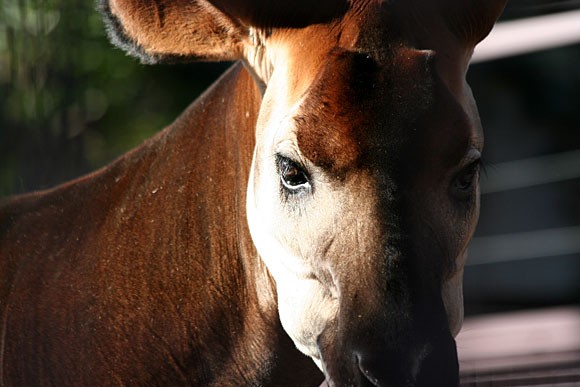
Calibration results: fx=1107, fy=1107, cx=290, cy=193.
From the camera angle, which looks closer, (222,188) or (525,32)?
(222,188)

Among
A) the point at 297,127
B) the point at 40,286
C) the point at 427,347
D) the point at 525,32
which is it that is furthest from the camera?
the point at 525,32

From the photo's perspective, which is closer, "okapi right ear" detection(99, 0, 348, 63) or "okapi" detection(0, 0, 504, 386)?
"okapi" detection(0, 0, 504, 386)

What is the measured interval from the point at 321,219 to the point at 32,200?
1.19m

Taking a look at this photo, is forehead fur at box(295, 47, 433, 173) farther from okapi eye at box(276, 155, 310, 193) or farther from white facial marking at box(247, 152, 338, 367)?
white facial marking at box(247, 152, 338, 367)

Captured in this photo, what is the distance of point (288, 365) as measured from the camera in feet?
8.48

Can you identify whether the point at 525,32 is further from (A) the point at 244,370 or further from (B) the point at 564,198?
(A) the point at 244,370

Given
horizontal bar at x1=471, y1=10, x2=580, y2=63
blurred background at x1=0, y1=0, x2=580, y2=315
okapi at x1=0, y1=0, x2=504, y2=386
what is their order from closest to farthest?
okapi at x1=0, y1=0, x2=504, y2=386, horizontal bar at x1=471, y1=10, x2=580, y2=63, blurred background at x1=0, y1=0, x2=580, y2=315

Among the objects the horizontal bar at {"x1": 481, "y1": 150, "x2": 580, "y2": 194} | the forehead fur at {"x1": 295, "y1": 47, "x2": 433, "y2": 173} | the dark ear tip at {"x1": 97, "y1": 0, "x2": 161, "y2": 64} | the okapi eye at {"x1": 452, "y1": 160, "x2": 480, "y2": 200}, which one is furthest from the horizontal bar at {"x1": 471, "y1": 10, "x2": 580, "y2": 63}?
the forehead fur at {"x1": 295, "y1": 47, "x2": 433, "y2": 173}

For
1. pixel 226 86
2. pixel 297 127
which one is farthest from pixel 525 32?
pixel 297 127

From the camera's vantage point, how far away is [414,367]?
6.54 ft

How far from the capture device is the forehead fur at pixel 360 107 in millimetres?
2143

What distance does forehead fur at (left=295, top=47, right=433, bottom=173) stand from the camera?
84.4 inches

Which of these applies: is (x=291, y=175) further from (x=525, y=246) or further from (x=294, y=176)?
(x=525, y=246)

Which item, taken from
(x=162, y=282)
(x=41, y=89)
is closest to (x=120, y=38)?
(x=162, y=282)
